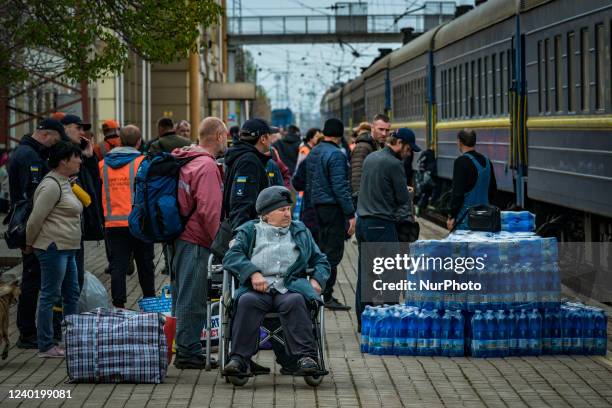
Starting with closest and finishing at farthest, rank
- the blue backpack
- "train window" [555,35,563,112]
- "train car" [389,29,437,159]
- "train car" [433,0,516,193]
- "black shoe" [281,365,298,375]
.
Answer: "black shoe" [281,365,298,375], the blue backpack, "train window" [555,35,563,112], "train car" [433,0,516,193], "train car" [389,29,437,159]

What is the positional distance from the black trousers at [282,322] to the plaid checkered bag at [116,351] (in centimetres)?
53

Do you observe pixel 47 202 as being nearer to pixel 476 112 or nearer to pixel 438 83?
pixel 476 112

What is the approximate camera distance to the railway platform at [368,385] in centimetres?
883

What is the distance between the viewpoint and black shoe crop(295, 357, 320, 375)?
30.5 feet

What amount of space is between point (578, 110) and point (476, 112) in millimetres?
7711

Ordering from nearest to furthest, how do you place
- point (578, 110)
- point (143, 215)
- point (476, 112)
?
1. point (143, 215)
2. point (578, 110)
3. point (476, 112)

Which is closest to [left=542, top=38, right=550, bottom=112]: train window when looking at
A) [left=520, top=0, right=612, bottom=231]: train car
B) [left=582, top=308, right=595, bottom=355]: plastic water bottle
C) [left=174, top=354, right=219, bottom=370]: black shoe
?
[left=520, top=0, right=612, bottom=231]: train car

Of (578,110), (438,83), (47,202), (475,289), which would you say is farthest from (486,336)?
(438,83)

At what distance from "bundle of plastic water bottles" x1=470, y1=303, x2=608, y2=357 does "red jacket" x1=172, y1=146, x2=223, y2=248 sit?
6.88 ft

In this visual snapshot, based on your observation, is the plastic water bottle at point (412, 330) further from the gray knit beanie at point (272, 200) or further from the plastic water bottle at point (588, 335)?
the gray knit beanie at point (272, 200)

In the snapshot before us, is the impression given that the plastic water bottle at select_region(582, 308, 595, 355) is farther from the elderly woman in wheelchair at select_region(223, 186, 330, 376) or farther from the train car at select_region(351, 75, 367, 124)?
the train car at select_region(351, 75, 367, 124)

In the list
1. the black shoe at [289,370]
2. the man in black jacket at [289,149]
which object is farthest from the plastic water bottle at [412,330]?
the man in black jacket at [289,149]

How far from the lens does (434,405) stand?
28.6ft

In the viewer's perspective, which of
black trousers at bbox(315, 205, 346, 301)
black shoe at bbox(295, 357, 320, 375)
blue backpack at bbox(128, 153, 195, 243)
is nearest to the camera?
black shoe at bbox(295, 357, 320, 375)
